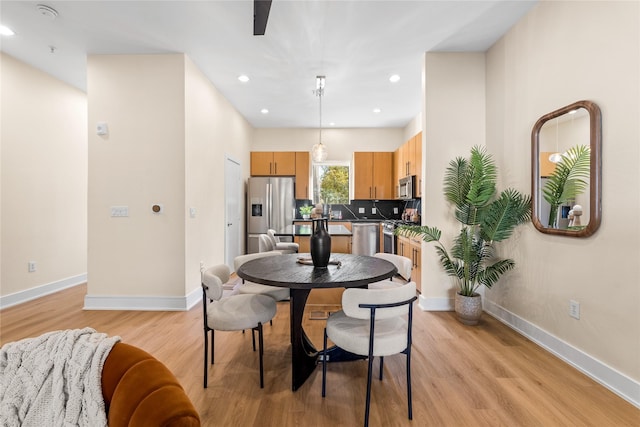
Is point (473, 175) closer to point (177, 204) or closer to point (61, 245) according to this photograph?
point (177, 204)

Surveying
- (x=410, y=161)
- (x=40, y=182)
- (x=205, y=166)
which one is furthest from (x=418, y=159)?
(x=40, y=182)

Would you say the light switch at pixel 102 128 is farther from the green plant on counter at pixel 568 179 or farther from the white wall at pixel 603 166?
the green plant on counter at pixel 568 179

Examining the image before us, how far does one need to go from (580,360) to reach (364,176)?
4.63 m

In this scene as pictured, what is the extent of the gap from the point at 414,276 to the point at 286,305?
182 centimetres

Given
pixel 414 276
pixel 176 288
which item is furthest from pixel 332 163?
pixel 176 288

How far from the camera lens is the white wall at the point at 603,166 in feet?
6.05

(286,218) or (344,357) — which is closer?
(344,357)

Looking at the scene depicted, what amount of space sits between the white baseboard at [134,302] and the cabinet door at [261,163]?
134 inches

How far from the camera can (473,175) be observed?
9.84ft

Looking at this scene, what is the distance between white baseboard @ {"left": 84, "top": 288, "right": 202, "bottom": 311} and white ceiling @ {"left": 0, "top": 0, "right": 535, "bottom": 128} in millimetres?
2777

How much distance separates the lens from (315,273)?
1966 mm

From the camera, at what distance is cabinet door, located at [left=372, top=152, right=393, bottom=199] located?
627 cm

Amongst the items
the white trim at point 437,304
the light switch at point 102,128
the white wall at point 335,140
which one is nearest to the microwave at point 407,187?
the white wall at point 335,140

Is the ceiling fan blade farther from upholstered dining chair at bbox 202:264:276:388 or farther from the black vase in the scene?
upholstered dining chair at bbox 202:264:276:388
